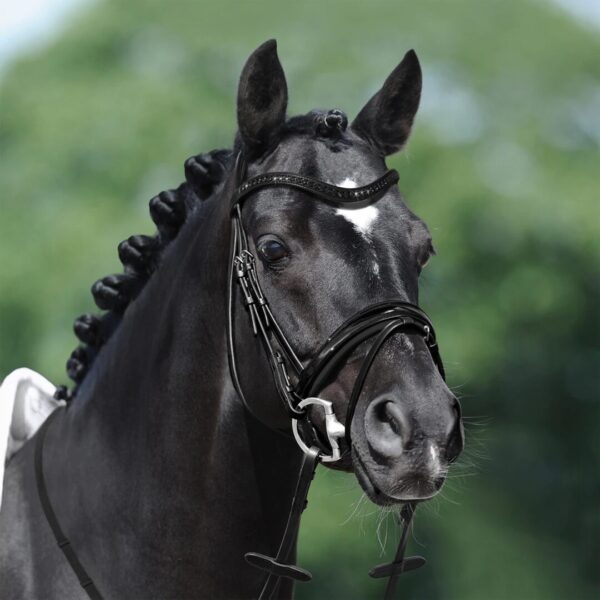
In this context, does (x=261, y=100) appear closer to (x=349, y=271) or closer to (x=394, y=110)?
(x=394, y=110)

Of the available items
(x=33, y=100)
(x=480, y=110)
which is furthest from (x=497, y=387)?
(x=33, y=100)

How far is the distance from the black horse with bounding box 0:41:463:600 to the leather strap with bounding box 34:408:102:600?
23 millimetres

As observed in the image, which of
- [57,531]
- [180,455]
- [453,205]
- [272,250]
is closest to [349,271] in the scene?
[272,250]

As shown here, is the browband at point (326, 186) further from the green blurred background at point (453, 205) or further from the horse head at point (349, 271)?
the green blurred background at point (453, 205)

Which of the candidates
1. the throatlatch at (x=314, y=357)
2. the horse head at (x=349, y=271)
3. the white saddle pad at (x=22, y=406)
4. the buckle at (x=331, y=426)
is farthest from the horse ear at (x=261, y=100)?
the white saddle pad at (x=22, y=406)

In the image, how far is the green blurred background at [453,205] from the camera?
13367 millimetres

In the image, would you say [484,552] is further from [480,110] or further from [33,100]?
[33,100]

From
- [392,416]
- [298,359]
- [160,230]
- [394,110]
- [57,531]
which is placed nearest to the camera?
[392,416]

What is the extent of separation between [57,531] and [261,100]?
157 cm

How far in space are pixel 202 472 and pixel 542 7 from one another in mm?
14812

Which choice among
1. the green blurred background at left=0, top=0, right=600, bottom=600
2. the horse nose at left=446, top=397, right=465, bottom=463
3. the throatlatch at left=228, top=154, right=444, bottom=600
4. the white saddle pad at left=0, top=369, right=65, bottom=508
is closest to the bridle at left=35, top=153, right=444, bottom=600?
the throatlatch at left=228, top=154, right=444, bottom=600

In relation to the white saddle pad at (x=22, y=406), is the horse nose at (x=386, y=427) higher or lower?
higher

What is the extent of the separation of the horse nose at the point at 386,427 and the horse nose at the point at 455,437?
120mm

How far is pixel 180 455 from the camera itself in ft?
11.6
